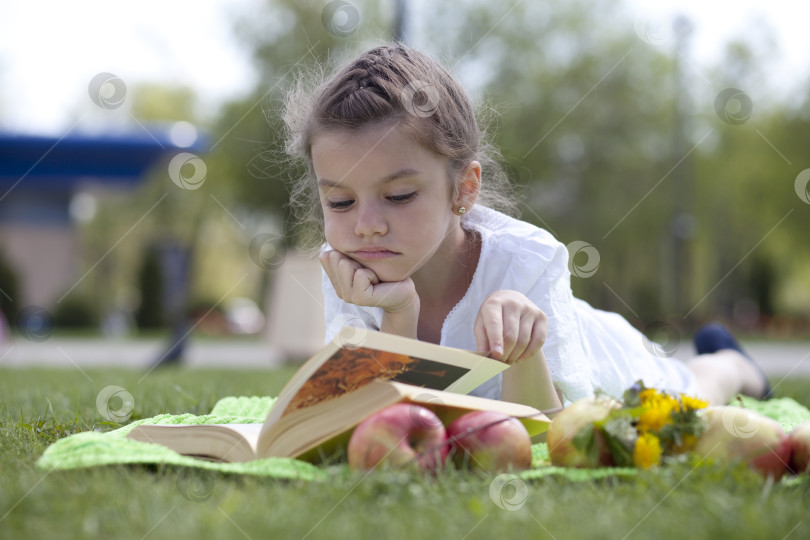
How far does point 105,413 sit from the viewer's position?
10.9 ft

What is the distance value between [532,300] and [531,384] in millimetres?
485

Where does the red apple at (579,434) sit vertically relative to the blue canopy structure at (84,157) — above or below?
above

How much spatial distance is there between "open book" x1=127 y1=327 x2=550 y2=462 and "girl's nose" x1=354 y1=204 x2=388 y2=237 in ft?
1.75

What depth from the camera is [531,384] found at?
2.62 metres

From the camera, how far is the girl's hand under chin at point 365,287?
8.58ft

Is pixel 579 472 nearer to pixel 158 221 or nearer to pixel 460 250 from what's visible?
pixel 460 250

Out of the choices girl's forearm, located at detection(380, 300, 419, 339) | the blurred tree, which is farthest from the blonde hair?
the blurred tree

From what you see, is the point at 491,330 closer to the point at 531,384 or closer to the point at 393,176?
the point at 531,384

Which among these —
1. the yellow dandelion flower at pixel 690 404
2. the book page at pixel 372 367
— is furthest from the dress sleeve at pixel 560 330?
the yellow dandelion flower at pixel 690 404

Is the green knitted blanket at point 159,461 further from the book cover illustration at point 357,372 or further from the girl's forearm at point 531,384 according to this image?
the girl's forearm at point 531,384

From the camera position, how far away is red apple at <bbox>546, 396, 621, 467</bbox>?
2.02 meters

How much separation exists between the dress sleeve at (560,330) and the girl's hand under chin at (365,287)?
0.56 meters

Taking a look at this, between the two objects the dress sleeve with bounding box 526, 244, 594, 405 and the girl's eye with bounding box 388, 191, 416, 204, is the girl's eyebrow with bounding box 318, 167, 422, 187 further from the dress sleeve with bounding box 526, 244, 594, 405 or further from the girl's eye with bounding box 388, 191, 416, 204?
the dress sleeve with bounding box 526, 244, 594, 405

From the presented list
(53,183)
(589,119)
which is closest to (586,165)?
(589,119)
